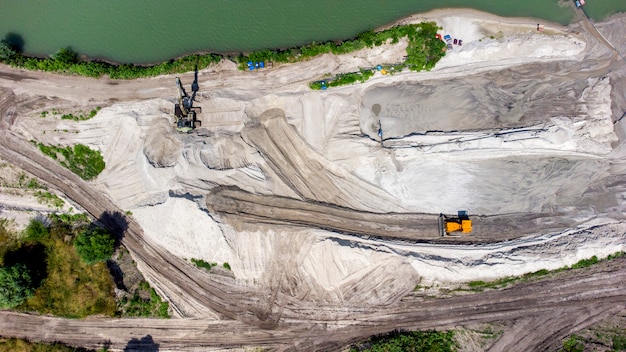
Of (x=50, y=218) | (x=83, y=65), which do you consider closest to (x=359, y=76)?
(x=83, y=65)

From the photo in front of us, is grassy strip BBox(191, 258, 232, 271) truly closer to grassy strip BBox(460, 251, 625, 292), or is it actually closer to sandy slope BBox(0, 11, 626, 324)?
sandy slope BBox(0, 11, 626, 324)

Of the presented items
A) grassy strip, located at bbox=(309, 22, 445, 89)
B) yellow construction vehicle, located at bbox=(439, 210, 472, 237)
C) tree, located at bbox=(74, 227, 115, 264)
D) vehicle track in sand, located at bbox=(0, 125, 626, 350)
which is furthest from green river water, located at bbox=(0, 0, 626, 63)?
yellow construction vehicle, located at bbox=(439, 210, 472, 237)

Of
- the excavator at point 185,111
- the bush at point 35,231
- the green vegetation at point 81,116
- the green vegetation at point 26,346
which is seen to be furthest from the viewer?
the green vegetation at point 81,116

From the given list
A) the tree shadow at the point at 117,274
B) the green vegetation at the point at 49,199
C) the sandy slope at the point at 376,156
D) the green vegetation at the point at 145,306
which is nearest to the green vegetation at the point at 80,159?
the sandy slope at the point at 376,156

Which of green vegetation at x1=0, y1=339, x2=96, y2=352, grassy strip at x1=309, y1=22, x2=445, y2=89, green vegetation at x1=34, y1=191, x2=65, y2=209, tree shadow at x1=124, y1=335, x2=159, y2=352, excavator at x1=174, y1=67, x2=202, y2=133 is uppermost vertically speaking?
grassy strip at x1=309, y1=22, x2=445, y2=89

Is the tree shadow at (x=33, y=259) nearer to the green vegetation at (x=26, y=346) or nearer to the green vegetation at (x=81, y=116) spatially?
the green vegetation at (x=26, y=346)

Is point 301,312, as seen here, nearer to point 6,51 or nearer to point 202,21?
point 202,21

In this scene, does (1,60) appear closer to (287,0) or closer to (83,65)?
(83,65)
